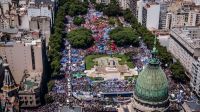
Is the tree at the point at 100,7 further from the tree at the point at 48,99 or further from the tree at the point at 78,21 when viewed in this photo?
the tree at the point at 48,99

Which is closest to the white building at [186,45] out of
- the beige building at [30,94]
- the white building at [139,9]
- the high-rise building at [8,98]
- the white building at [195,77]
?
the white building at [195,77]

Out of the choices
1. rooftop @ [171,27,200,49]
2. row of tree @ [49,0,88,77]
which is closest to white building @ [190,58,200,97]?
rooftop @ [171,27,200,49]

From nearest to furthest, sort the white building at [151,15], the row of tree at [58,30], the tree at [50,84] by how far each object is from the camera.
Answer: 1. the tree at [50,84]
2. the row of tree at [58,30]
3. the white building at [151,15]

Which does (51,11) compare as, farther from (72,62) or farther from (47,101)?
(47,101)

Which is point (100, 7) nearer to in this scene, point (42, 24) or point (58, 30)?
point (58, 30)

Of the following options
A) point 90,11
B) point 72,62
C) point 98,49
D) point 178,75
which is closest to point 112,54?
point 98,49
